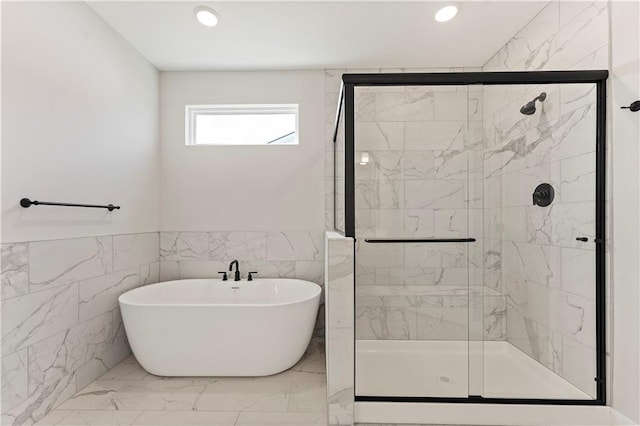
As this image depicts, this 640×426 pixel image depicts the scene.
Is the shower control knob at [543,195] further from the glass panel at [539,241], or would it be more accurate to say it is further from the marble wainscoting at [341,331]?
the marble wainscoting at [341,331]

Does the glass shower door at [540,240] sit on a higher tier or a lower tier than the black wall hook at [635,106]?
lower

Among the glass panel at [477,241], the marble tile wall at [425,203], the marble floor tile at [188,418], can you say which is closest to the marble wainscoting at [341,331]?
the marble tile wall at [425,203]

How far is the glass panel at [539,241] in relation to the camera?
178 centimetres

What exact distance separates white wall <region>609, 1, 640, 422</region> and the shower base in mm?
240

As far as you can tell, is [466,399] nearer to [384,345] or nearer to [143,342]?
[384,345]

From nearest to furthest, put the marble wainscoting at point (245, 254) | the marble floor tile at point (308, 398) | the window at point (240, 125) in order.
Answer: the marble floor tile at point (308, 398) < the marble wainscoting at point (245, 254) < the window at point (240, 125)

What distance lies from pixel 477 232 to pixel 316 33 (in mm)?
1766

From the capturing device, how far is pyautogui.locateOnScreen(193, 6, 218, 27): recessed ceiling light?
81.6 inches

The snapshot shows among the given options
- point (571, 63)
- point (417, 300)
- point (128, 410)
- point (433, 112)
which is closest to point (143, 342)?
point (128, 410)

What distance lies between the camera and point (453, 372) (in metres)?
1.91

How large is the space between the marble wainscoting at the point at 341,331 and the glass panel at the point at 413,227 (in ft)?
0.48

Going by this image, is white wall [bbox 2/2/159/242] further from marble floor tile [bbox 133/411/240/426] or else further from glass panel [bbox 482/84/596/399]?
glass panel [bbox 482/84/596/399]

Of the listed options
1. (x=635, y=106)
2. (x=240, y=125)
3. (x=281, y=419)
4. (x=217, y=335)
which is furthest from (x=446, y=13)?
(x=281, y=419)

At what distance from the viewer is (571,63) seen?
6.25ft
